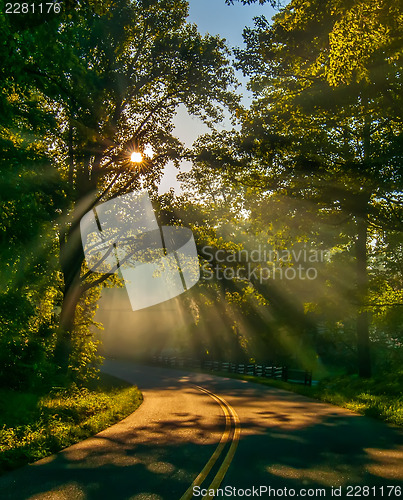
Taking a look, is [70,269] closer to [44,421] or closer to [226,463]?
[44,421]

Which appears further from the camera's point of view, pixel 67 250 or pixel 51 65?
pixel 67 250

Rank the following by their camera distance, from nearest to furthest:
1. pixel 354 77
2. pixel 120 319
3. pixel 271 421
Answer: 1. pixel 271 421
2. pixel 354 77
3. pixel 120 319

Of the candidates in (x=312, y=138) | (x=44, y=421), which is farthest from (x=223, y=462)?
(x=312, y=138)

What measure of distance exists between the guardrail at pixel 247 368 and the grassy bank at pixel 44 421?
17.5 metres

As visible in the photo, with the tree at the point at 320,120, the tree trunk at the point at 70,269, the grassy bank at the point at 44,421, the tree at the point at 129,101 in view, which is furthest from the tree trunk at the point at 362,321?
the grassy bank at the point at 44,421

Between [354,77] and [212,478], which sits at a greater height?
[354,77]

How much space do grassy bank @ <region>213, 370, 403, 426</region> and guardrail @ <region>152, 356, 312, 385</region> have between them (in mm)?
4502

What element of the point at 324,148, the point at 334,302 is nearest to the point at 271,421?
the point at 324,148

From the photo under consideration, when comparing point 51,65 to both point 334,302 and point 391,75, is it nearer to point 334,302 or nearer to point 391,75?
point 391,75

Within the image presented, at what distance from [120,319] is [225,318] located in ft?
125

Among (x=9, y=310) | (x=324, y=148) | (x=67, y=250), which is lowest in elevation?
(x=9, y=310)

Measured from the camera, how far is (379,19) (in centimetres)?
1055

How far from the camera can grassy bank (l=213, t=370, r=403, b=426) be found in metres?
14.9

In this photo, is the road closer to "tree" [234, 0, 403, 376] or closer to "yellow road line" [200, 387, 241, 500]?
"yellow road line" [200, 387, 241, 500]
